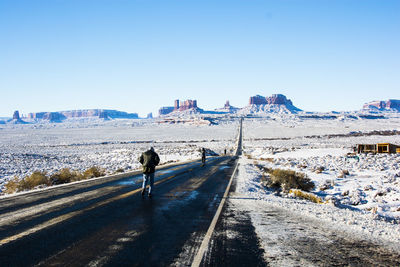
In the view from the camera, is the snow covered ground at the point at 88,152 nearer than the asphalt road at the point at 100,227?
No

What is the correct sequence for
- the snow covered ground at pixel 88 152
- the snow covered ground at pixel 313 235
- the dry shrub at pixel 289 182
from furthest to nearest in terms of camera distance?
1. the snow covered ground at pixel 88 152
2. the dry shrub at pixel 289 182
3. the snow covered ground at pixel 313 235

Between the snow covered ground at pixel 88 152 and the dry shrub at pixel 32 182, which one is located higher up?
the dry shrub at pixel 32 182

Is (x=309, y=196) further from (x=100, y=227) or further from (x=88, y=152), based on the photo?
(x=88, y=152)

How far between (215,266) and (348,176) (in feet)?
53.2

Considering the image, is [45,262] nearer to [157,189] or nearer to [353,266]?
[353,266]

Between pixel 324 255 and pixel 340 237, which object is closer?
pixel 324 255

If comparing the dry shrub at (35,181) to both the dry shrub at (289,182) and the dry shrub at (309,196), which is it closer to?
the dry shrub at (289,182)

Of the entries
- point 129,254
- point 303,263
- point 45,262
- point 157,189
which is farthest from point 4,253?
point 157,189

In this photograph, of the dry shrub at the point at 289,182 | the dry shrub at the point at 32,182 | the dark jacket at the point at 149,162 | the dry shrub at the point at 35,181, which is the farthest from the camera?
the dry shrub at the point at 289,182

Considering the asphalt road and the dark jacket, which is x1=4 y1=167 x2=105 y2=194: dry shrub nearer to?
the asphalt road

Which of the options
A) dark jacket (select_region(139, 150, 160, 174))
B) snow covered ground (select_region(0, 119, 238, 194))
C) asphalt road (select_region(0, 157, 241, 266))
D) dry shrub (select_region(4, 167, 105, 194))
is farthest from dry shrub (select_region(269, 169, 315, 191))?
snow covered ground (select_region(0, 119, 238, 194))

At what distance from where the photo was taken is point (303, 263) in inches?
171

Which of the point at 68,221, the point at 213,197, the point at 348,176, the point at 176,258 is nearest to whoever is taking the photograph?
the point at 176,258

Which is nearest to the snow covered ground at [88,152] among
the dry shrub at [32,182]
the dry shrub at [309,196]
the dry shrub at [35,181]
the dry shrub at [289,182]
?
the dry shrub at [35,181]
